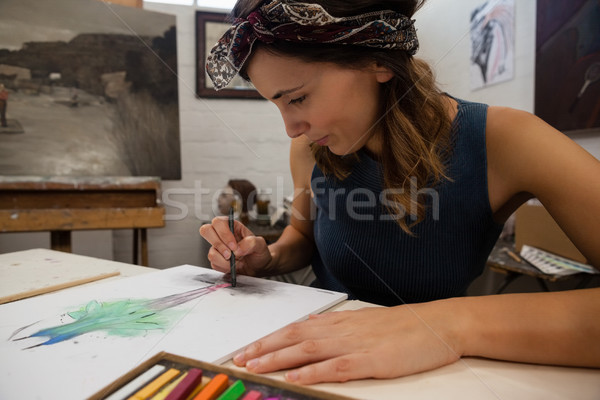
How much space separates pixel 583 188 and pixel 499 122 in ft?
0.59

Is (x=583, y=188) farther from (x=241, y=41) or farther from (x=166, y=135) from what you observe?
(x=166, y=135)

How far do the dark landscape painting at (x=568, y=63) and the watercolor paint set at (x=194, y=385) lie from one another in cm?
144

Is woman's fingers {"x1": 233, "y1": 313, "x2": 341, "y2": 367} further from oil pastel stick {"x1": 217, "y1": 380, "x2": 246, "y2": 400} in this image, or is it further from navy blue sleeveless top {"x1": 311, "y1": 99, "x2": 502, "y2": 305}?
navy blue sleeveless top {"x1": 311, "y1": 99, "x2": 502, "y2": 305}

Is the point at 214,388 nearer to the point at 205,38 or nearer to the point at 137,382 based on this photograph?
the point at 137,382

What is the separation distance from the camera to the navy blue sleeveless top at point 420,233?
0.69 meters

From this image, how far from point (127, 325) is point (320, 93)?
1.35 ft

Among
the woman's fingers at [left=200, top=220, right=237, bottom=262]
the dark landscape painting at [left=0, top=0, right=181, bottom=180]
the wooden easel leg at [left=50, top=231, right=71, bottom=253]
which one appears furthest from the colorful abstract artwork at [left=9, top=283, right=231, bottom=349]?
the dark landscape painting at [left=0, top=0, right=181, bottom=180]

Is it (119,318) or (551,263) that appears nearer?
(119,318)

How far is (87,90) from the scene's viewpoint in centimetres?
196

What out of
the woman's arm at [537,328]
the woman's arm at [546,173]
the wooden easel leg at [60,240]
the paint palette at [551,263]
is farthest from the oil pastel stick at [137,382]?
the wooden easel leg at [60,240]

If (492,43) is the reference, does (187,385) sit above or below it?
below

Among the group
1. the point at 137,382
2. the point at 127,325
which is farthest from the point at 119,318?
the point at 137,382

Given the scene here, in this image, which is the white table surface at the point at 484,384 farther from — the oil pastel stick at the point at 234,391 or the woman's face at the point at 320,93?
the woman's face at the point at 320,93

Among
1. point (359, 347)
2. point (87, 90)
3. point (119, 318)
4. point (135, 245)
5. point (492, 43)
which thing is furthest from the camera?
point (135, 245)
